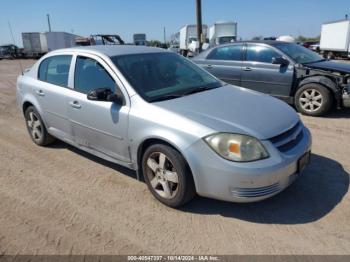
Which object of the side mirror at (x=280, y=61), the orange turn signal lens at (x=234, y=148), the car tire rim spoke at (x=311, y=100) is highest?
the side mirror at (x=280, y=61)

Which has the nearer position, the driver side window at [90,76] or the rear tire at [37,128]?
the driver side window at [90,76]

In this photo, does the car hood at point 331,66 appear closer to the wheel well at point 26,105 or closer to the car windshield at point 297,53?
the car windshield at point 297,53

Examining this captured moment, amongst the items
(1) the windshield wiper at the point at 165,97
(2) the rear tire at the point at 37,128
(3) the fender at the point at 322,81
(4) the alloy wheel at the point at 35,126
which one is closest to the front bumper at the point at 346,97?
(3) the fender at the point at 322,81

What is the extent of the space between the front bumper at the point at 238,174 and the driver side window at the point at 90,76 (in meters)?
1.38

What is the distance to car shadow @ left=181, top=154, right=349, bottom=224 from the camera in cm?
298

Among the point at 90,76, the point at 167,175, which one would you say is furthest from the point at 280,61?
the point at 167,175

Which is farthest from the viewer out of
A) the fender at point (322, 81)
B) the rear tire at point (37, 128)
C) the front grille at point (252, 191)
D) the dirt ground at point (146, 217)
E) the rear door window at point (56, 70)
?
the fender at point (322, 81)

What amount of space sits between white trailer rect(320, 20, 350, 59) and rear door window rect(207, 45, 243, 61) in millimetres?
20077

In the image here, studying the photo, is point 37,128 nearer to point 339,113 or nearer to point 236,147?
point 236,147

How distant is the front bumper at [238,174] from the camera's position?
2682 millimetres

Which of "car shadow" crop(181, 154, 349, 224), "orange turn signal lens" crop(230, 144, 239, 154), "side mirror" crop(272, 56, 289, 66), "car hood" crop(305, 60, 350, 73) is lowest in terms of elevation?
"car shadow" crop(181, 154, 349, 224)

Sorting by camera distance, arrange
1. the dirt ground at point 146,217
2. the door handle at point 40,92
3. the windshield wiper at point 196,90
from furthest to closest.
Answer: the door handle at point 40,92 → the windshield wiper at point 196,90 → the dirt ground at point 146,217

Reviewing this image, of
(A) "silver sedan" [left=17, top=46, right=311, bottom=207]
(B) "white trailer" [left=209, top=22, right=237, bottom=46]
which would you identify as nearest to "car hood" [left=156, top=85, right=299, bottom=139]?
(A) "silver sedan" [left=17, top=46, right=311, bottom=207]

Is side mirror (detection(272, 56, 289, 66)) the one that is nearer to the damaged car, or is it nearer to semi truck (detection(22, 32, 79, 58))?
the damaged car
